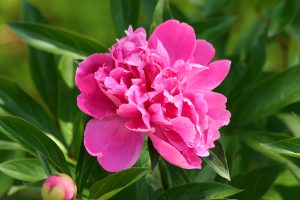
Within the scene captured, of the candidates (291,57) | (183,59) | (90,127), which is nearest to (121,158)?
(90,127)

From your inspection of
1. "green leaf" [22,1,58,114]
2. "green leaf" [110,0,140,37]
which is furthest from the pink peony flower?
"green leaf" [22,1,58,114]

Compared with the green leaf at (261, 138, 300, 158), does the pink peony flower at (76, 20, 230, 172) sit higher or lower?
higher

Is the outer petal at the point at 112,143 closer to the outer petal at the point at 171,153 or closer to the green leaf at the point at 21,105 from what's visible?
the outer petal at the point at 171,153

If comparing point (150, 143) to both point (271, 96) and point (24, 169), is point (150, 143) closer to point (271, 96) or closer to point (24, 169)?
point (24, 169)

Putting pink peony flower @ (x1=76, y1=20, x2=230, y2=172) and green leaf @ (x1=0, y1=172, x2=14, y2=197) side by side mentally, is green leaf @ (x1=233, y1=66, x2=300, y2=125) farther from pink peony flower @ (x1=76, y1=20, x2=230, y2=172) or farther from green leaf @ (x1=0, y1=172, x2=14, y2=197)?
green leaf @ (x1=0, y1=172, x2=14, y2=197)

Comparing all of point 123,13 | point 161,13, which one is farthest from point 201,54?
point 123,13

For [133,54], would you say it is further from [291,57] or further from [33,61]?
[291,57]

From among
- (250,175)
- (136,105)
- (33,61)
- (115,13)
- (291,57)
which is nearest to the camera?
(136,105)
